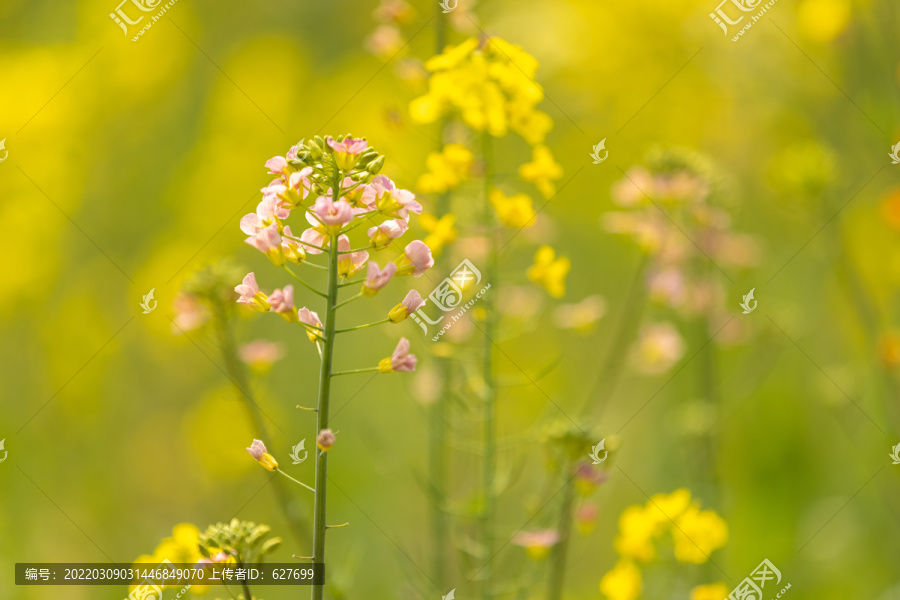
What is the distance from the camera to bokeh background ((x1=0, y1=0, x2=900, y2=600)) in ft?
14.0

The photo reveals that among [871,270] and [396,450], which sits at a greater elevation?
[871,270]

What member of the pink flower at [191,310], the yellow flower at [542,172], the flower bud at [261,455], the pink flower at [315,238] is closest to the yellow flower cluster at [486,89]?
the yellow flower at [542,172]

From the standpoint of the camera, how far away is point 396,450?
222 inches

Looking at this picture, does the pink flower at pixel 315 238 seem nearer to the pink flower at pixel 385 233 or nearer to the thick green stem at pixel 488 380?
the pink flower at pixel 385 233

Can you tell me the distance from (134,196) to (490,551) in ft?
19.1

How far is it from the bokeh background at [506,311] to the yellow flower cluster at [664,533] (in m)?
0.34

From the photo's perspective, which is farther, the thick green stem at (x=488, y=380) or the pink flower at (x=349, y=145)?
the thick green stem at (x=488, y=380)

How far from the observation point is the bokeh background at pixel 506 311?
14.0 feet

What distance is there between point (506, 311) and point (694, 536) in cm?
140

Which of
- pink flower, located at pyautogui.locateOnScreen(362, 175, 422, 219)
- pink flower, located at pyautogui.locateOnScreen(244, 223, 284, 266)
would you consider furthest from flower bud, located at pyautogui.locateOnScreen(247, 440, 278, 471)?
pink flower, located at pyautogui.locateOnScreen(362, 175, 422, 219)

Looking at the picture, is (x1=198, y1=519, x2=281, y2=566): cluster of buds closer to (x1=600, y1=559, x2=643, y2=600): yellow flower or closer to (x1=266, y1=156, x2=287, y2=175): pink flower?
(x1=266, y1=156, x2=287, y2=175): pink flower

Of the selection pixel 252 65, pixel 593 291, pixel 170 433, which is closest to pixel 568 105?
pixel 593 291

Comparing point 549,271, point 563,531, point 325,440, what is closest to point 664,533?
point 563,531

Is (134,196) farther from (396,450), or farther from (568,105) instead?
(568,105)
